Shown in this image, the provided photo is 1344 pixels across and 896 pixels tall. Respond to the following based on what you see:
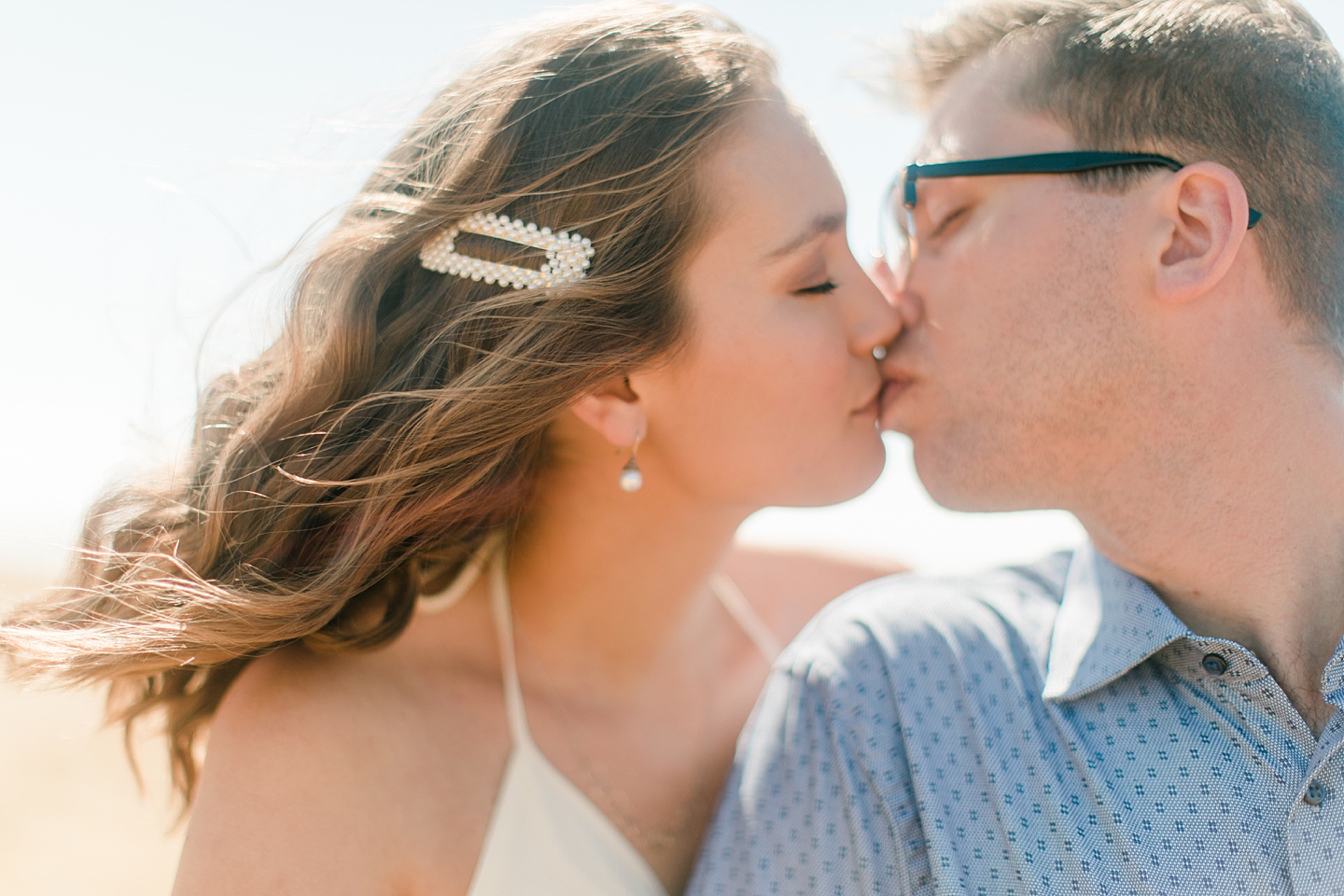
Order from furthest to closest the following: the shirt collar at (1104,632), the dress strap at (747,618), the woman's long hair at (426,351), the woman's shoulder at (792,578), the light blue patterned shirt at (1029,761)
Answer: the woman's shoulder at (792,578)
the dress strap at (747,618)
the woman's long hair at (426,351)
the shirt collar at (1104,632)
the light blue patterned shirt at (1029,761)

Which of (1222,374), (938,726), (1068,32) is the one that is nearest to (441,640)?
(938,726)

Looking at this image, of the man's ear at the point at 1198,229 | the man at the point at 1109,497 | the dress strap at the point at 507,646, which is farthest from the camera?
the dress strap at the point at 507,646

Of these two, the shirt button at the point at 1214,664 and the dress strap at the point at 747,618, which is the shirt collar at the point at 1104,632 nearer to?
the shirt button at the point at 1214,664

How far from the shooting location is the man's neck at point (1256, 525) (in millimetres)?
1895

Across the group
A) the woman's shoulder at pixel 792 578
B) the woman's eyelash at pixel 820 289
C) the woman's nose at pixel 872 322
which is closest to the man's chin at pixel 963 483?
the woman's nose at pixel 872 322

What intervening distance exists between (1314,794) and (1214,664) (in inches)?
11.2

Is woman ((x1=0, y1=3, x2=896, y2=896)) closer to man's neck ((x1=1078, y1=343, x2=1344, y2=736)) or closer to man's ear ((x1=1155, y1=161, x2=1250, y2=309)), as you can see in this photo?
man's ear ((x1=1155, y1=161, x2=1250, y2=309))

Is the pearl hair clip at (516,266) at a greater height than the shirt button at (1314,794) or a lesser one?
greater

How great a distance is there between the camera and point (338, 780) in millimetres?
1904

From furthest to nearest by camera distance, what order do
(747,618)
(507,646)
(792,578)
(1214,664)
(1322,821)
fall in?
(792,578), (747,618), (507,646), (1214,664), (1322,821)

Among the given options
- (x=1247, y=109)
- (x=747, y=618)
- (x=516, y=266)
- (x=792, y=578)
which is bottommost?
(x=792, y=578)

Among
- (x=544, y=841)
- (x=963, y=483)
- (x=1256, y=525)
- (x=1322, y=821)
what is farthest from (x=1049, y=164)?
(x=544, y=841)

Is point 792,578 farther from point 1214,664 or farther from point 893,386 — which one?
point 1214,664

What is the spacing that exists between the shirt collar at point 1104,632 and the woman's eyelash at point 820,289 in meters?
0.92
